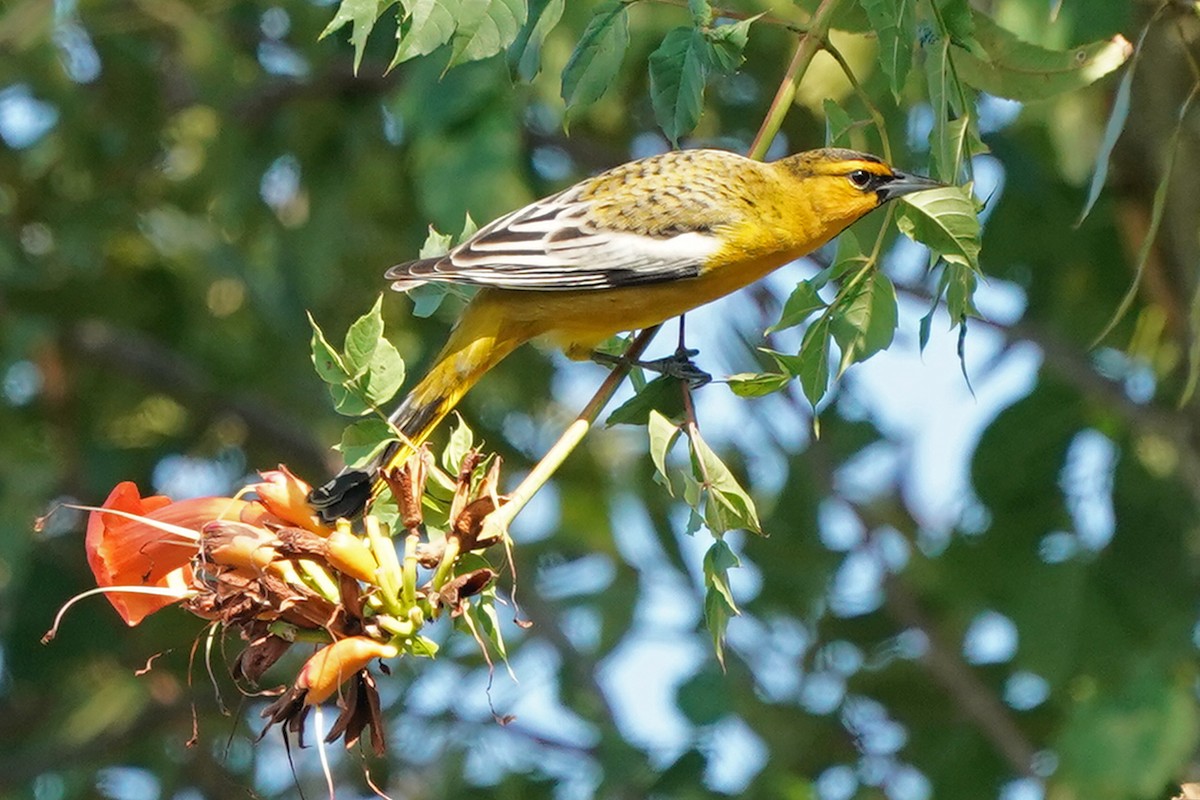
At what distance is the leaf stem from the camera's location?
2.73 metres

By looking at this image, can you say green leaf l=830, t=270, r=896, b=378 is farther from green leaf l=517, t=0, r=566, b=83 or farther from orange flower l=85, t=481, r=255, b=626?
orange flower l=85, t=481, r=255, b=626

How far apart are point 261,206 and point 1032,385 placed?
114 inches

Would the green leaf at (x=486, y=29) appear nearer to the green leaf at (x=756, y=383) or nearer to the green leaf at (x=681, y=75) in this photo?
the green leaf at (x=681, y=75)

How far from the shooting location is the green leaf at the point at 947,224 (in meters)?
2.46

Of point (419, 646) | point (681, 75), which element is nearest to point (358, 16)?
point (681, 75)

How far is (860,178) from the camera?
12.0 feet

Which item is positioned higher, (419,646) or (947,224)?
(947,224)

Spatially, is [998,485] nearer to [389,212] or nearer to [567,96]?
[389,212]

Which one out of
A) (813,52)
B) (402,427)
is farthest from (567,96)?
(402,427)

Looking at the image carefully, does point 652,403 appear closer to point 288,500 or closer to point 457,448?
point 457,448

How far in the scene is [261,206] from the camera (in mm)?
6301

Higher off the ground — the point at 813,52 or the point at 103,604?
the point at 813,52

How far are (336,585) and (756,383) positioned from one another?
2.49ft

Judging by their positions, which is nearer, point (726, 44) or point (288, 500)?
point (288, 500)
